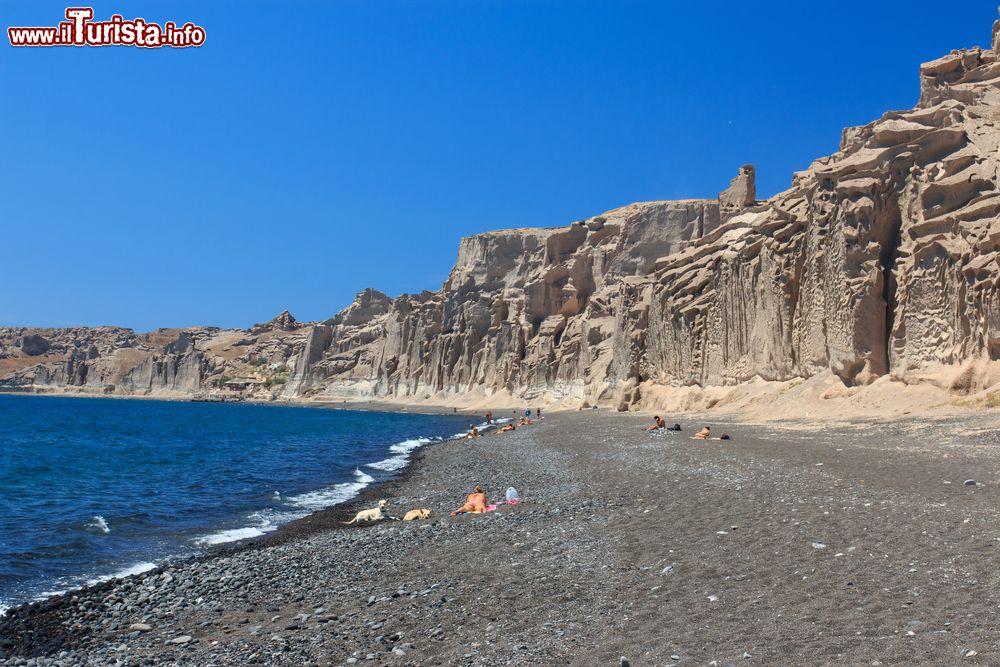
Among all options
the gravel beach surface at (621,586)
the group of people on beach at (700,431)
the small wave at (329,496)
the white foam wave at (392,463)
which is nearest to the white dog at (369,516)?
the gravel beach surface at (621,586)

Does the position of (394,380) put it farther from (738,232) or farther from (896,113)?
(896,113)

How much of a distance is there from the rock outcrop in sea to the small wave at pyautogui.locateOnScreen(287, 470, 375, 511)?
17233mm

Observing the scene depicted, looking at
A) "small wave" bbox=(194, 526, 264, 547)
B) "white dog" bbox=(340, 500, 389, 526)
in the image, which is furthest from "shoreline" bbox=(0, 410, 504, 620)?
"white dog" bbox=(340, 500, 389, 526)

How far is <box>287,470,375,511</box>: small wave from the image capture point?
20.0m

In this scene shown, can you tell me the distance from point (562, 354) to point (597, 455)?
5540 cm

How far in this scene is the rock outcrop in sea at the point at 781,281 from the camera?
2347cm

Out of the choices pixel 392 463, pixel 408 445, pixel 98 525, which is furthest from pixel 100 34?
pixel 408 445

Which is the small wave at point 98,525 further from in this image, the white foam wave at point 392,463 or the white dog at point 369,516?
the white foam wave at point 392,463

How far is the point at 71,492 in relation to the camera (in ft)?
72.7

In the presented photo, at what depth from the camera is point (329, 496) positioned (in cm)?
2172

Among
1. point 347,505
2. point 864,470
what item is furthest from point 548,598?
point 347,505

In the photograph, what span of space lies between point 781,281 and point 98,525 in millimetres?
26208

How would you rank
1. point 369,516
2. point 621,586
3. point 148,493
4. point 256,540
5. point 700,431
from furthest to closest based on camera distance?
point 700,431 < point 148,493 < point 369,516 < point 256,540 < point 621,586

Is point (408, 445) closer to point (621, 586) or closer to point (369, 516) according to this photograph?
point (369, 516)
